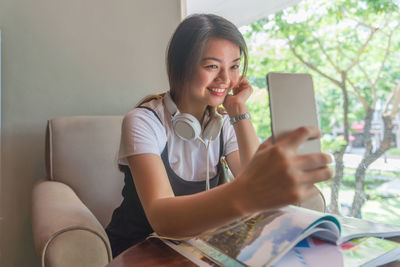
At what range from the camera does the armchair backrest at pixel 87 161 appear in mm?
1320

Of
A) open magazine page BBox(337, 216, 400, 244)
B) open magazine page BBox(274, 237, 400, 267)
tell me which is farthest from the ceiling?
open magazine page BBox(274, 237, 400, 267)

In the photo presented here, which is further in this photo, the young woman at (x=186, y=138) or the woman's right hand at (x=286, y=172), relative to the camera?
the young woman at (x=186, y=138)

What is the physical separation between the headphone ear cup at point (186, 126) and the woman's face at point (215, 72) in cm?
9

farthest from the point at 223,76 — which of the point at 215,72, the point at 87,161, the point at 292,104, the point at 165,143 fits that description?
Result: the point at 87,161

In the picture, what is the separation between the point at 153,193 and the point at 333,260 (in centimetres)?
38

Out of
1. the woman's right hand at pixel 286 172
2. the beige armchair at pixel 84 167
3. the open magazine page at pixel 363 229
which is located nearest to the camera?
the woman's right hand at pixel 286 172

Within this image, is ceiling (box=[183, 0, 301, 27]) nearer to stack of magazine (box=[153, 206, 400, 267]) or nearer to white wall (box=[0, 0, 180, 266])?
white wall (box=[0, 0, 180, 266])

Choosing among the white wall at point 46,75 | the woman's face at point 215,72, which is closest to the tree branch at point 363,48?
the woman's face at point 215,72

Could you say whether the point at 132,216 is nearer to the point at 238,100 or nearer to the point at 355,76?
the point at 238,100

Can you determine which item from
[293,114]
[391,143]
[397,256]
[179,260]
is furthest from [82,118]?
[391,143]

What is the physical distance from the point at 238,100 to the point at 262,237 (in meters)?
0.54

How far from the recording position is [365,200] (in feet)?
5.55

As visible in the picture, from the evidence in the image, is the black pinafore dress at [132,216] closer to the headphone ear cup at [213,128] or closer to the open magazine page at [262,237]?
the headphone ear cup at [213,128]

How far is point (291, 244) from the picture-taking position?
0.51m
